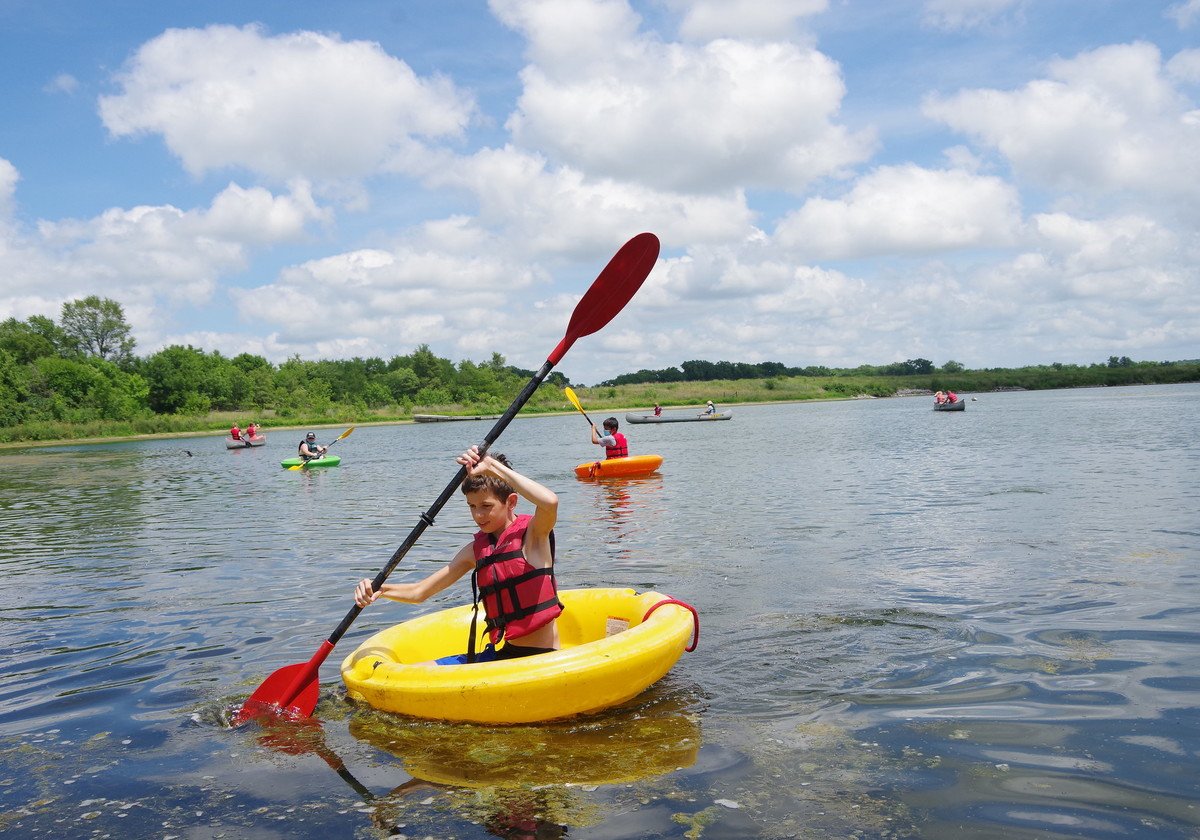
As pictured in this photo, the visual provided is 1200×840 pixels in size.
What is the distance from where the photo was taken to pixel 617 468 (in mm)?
16078

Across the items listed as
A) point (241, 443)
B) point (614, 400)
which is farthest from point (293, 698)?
point (614, 400)

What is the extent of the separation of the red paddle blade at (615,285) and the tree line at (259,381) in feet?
173

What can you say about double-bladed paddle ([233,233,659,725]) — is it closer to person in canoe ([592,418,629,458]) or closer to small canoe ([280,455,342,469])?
person in canoe ([592,418,629,458])

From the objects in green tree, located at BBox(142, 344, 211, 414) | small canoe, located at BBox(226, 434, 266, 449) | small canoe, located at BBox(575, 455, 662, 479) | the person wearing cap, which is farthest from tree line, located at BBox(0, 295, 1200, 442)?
small canoe, located at BBox(575, 455, 662, 479)

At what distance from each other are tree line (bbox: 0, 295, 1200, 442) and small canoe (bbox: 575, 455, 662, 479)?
145 feet

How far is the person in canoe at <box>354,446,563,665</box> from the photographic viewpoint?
13.8 ft

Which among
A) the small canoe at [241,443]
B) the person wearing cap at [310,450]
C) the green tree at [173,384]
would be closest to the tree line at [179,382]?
the green tree at [173,384]

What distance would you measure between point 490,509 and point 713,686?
1.64m

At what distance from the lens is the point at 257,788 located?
3.67 metres

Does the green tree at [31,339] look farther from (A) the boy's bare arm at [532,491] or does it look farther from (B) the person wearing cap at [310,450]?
(A) the boy's bare arm at [532,491]

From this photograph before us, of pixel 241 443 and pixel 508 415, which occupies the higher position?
pixel 508 415

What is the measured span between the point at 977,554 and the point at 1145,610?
219 centimetres

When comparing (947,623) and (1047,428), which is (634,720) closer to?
(947,623)

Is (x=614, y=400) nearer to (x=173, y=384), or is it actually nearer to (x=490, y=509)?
(x=173, y=384)
